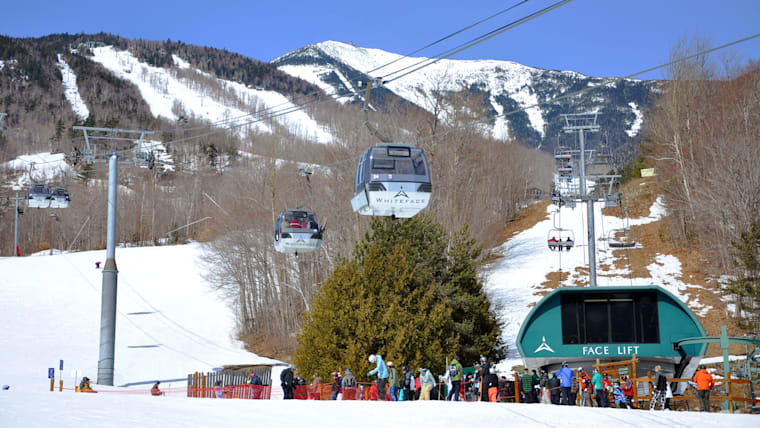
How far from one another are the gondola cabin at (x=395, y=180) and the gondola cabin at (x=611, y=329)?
7.44 metres

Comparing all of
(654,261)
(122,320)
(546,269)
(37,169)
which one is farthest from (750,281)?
(37,169)

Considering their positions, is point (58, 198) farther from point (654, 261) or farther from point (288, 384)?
point (654, 261)

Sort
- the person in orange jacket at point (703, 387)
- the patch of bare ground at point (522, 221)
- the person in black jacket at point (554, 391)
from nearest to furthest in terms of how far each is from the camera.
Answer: the person in orange jacket at point (703, 387) < the person in black jacket at point (554, 391) < the patch of bare ground at point (522, 221)

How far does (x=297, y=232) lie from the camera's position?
27.2 meters

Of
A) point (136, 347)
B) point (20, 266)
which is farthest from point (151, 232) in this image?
point (136, 347)

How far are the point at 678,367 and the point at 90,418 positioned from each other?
19079mm

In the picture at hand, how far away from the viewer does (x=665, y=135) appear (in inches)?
2228

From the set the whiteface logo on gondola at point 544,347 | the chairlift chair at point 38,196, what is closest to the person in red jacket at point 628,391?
the whiteface logo on gondola at point 544,347

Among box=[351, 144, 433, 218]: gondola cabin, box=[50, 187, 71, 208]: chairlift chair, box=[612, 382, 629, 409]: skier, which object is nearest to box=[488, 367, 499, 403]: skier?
box=[612, 382, 629, 409]: skier

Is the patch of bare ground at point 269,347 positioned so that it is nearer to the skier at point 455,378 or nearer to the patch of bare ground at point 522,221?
the patch of bare ground at point 522,221

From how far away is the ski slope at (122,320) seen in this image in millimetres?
39969

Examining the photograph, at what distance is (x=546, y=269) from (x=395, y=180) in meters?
38.6

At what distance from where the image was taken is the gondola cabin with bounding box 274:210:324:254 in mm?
27188

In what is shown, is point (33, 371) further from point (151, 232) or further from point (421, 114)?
point (151, 232)
